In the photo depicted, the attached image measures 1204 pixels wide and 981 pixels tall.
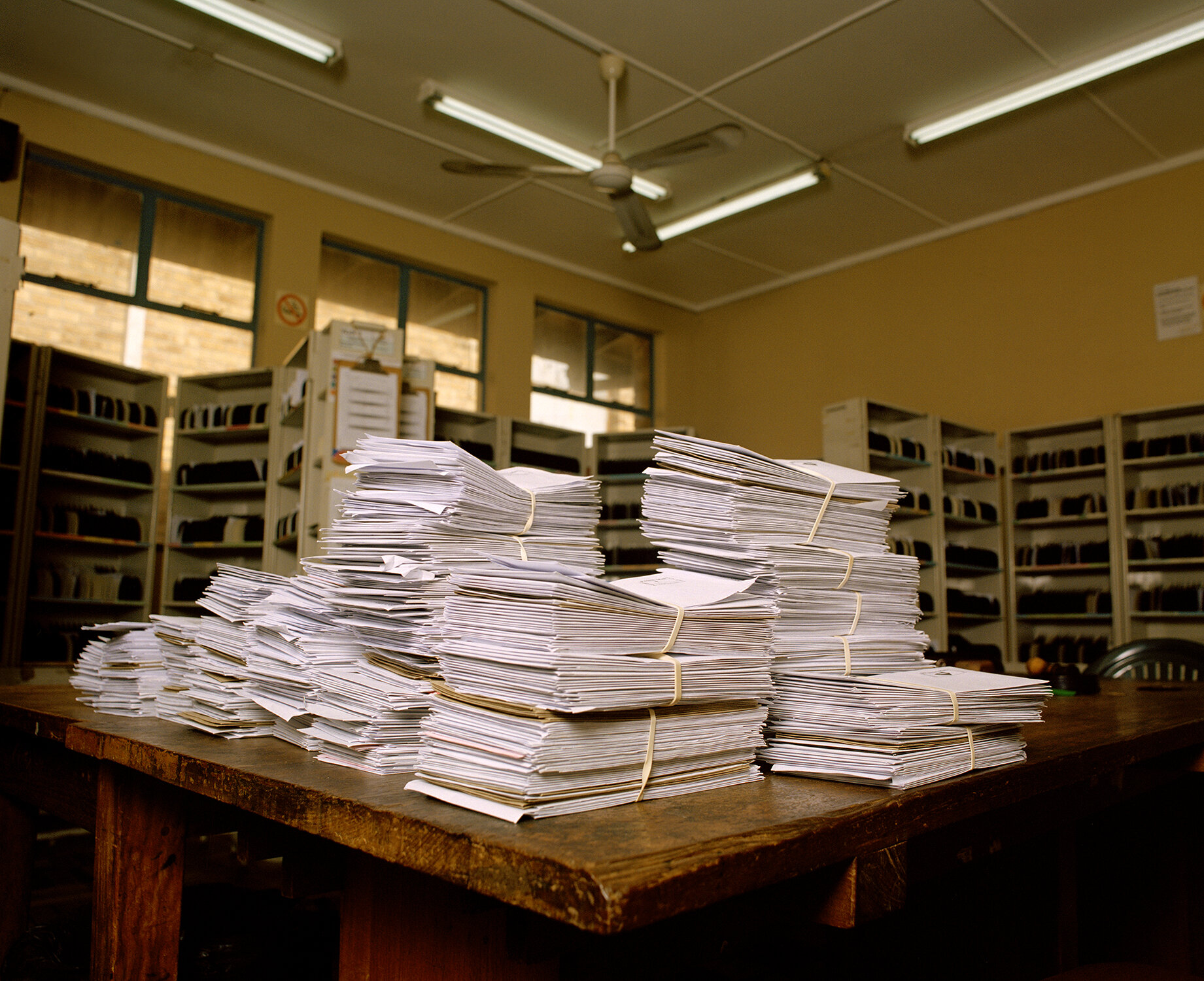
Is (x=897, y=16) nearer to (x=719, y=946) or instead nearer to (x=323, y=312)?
(x=323, y=312)

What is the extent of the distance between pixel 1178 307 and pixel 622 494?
4.25 m

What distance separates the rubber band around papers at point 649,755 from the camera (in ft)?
2.86

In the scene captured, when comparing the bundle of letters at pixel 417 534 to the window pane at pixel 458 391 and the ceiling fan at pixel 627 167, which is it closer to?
the ceiling fan at pixel 627 167

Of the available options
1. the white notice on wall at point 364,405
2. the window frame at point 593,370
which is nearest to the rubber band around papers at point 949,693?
the white notice on wall at point 364,405

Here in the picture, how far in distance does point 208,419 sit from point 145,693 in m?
4.94

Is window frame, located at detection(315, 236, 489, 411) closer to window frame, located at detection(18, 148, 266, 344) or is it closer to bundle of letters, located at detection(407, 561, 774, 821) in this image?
window frame, located at detection(18, 148, 266, 344)

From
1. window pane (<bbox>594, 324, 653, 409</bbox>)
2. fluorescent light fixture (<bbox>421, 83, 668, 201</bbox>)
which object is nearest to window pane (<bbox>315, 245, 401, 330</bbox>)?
fluorescent light fixture (<bbox>421, 83, 668, 201</bbox>)

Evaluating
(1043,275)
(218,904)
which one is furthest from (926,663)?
(1043,275)

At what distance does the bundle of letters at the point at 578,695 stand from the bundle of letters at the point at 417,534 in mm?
146

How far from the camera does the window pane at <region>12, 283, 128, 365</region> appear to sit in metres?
5.76

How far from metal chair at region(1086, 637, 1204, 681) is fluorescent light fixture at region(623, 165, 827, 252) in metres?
3.73

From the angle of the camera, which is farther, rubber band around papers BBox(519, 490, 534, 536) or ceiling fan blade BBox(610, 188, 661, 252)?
ceiling fan blade BBox(610, 188, 661, 252)

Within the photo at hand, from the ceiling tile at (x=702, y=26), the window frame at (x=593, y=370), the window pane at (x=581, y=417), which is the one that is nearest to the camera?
the ceiling tile at (x=702, y=26)

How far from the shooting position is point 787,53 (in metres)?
5.36
